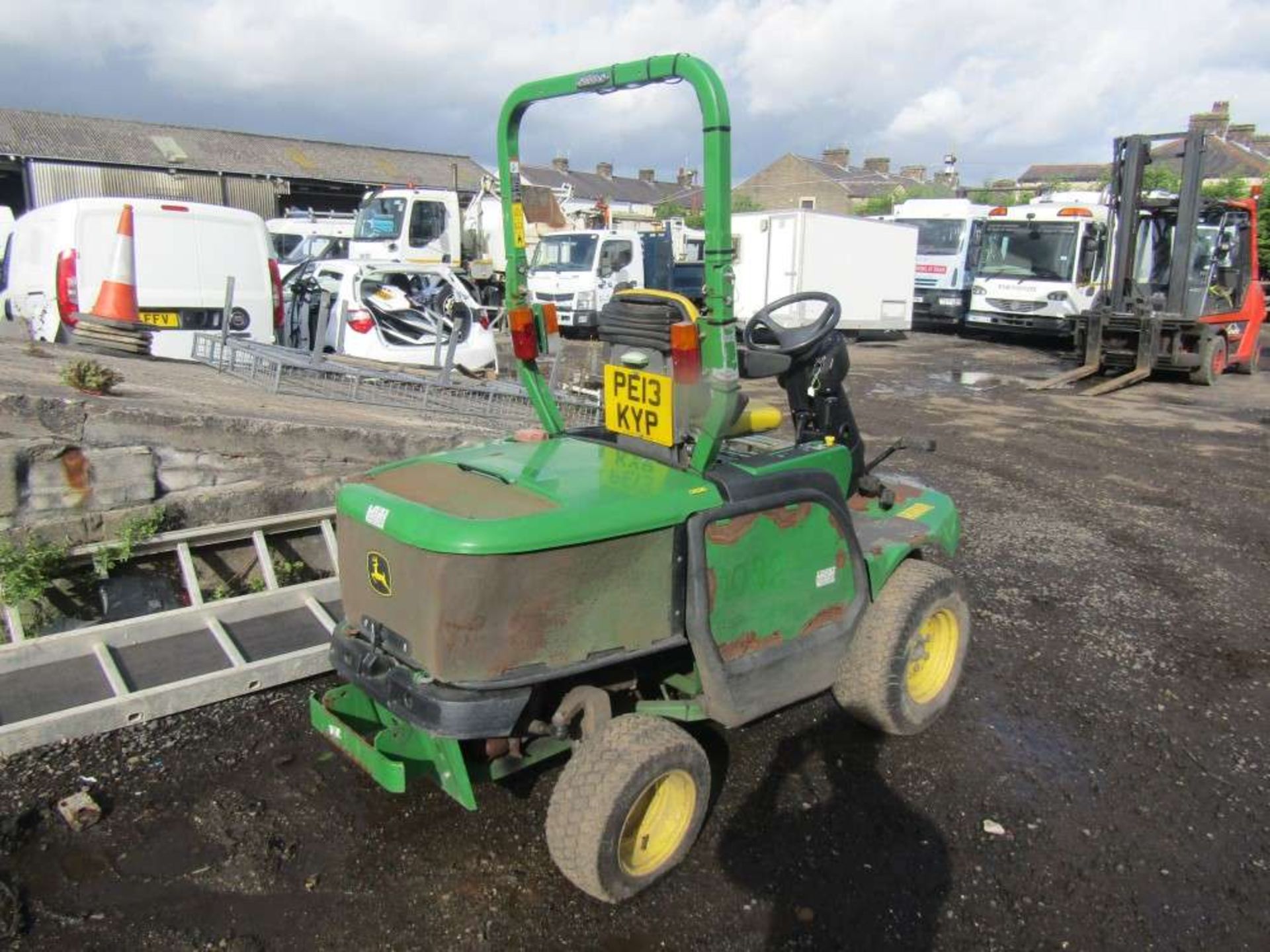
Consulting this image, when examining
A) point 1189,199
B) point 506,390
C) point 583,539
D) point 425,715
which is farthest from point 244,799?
point 1189,199

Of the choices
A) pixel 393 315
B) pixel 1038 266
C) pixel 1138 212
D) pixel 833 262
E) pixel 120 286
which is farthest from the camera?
pixel 833 262

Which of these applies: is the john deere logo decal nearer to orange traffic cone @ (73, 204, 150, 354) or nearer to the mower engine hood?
the mower engine hood

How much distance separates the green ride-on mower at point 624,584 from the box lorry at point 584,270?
1430cm

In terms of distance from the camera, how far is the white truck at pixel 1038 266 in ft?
59.2

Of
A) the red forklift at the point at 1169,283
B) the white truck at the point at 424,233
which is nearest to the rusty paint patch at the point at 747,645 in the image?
the red forklift at the point at 1169,283

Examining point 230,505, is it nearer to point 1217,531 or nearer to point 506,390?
point 506,390

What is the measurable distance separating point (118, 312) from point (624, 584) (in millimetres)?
5951

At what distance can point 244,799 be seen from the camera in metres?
3.24

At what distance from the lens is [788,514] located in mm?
3100

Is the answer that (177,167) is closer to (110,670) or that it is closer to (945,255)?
(945,255)

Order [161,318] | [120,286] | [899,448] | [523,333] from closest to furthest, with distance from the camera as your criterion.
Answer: [523,333] < [899,448] < [120,286] < [161,318]

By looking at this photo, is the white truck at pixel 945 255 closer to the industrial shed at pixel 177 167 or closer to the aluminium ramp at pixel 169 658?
the aluminium ramp at pixel 169 658

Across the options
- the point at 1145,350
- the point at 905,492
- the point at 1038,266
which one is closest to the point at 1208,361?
the point at 1145,350

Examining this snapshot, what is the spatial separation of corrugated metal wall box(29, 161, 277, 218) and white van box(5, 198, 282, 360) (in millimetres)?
26217
